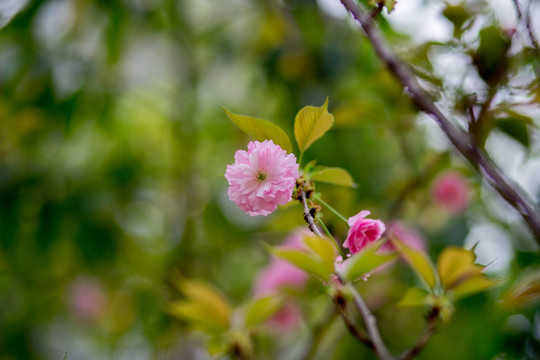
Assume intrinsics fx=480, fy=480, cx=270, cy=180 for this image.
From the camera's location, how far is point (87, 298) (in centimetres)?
136

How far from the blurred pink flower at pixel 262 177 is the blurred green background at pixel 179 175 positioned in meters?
0.33

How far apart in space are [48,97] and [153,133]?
1.77ft

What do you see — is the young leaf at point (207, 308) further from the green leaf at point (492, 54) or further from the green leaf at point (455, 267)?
the green leaf at point (492, 54)

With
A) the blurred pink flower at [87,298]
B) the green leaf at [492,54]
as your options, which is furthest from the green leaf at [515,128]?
the blurred pink flower at [87,298]

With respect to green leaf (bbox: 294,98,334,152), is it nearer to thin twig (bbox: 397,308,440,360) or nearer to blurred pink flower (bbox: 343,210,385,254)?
blurred pink flower (bbox: 343,210,385,254)

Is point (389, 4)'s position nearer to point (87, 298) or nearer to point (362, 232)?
point (362, 232)

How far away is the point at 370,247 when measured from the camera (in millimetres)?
345

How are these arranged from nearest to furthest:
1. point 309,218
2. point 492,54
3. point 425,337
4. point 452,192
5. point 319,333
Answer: point 309,218 → point 425,337 → point 492,54 → point 319,333 → point 452,192

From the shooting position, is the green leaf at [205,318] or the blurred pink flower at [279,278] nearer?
the green leaf at [205,318]

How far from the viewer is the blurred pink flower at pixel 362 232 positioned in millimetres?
359

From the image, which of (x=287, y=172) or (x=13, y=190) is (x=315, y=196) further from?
(x=13, y=190)

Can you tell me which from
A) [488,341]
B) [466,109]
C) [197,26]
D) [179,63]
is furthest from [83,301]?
[466,109]

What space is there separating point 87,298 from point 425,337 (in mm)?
1148

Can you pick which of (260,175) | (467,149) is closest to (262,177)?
(260,175)
